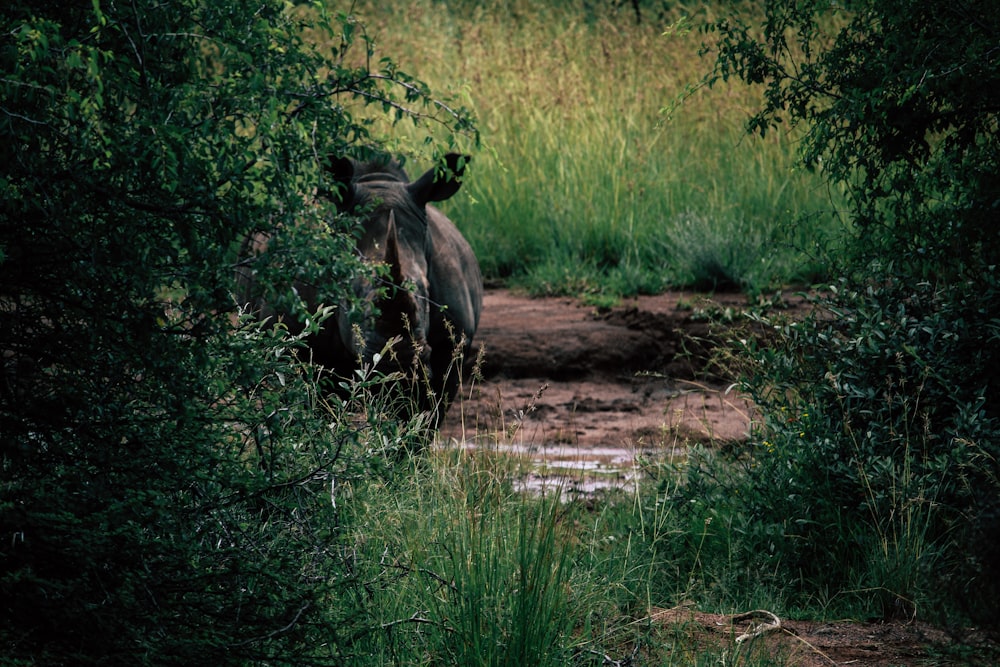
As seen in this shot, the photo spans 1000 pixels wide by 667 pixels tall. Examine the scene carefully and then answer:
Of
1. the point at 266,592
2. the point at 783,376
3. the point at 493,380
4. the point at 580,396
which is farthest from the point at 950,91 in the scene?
the point at 493,380

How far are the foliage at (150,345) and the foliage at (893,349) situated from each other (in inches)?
81.8

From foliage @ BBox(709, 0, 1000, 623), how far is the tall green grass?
4368 mm

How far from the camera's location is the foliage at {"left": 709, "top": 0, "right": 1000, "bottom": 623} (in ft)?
15.0

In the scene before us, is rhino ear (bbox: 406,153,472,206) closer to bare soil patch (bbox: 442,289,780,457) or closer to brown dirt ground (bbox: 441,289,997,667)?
brown dirt ground (bbox: 441,289,997,667)

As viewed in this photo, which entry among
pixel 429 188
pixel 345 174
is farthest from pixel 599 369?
pixel 345 174

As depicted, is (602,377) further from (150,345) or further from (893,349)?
(150,345)

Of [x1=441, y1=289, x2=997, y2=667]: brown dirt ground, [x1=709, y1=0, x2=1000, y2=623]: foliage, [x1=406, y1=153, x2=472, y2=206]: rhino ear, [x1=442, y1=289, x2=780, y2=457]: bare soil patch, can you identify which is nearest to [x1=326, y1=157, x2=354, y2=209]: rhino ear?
[x1=406, y1=153, x2=472, y2=206]: rhino ear

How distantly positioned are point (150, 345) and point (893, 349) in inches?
123

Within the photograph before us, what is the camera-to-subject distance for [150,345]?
3420 mm

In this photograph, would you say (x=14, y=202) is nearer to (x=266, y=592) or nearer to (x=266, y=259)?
(x=266, y=259)

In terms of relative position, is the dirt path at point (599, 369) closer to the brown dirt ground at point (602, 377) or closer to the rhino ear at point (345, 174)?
the brown dirt ground at point (602, 377)

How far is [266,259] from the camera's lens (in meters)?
3.53

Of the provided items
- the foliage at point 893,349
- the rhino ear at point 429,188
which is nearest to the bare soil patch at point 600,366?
the rhino ear at point 429,188

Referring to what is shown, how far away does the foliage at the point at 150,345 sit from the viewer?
3.12m
